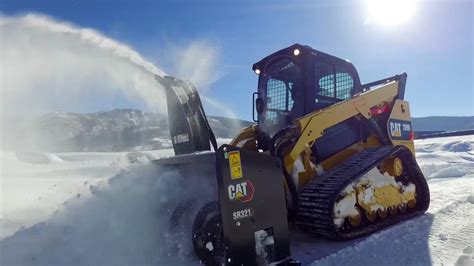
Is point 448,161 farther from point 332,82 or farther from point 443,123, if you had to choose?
point 443,123

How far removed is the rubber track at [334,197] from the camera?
414 cm

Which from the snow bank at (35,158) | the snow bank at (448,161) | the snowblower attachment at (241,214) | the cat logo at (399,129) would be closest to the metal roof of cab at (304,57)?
the cat logo at (399,129)

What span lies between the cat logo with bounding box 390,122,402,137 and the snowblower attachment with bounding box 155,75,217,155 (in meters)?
2.65

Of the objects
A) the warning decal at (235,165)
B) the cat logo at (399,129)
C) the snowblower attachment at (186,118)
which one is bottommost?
the warning decal at (235,165)

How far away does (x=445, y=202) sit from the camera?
6.41 m

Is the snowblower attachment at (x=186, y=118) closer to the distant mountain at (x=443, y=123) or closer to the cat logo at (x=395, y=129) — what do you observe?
the cat logo at (x=395, y=129)

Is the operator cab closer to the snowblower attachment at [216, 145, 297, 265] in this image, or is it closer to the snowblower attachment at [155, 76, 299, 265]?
the snowblower attachment at [155, 76, 299, 265]

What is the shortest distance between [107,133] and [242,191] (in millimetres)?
39807

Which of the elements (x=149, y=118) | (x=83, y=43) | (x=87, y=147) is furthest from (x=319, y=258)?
(x=149, y=118)

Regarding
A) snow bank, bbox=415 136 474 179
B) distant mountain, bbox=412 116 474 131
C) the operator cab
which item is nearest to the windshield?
the operator cab

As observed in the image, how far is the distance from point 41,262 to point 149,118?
38669 mm

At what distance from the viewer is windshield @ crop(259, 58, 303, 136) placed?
540 centimetres

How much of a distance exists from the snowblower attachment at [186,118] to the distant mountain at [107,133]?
2638 cm

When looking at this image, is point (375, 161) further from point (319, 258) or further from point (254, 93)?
point (254, 93)
